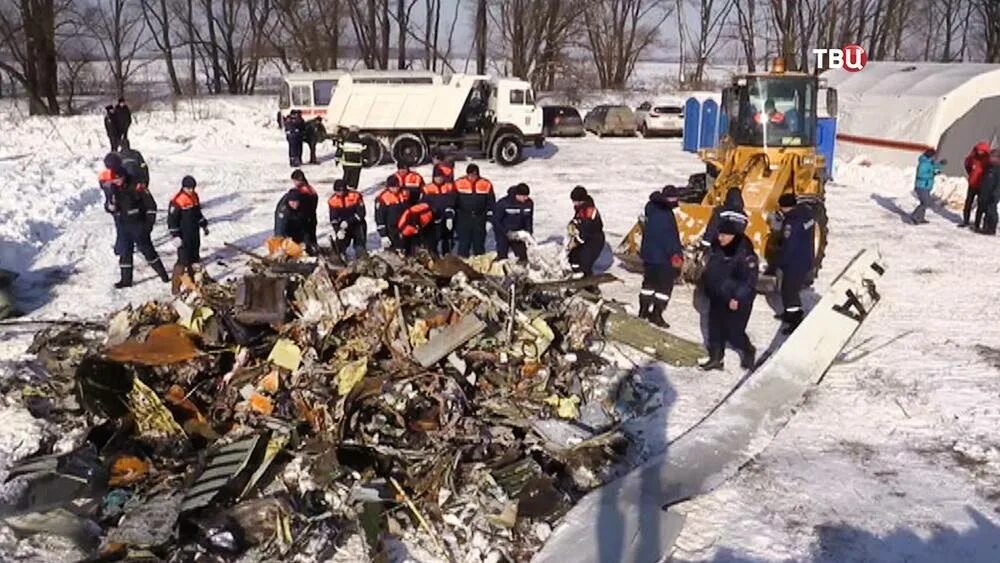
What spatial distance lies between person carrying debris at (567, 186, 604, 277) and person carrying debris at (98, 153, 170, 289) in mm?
4976

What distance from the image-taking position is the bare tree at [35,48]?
30998 mm

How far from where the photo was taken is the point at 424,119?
20719 mm

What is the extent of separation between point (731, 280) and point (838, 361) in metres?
1.57

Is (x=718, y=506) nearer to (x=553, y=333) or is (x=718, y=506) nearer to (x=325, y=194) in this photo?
(x=553, y=333)

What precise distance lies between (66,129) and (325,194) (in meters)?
14.6

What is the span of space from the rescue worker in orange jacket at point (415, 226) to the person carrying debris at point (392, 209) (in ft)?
0.18

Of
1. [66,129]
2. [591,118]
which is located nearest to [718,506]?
[591,118]

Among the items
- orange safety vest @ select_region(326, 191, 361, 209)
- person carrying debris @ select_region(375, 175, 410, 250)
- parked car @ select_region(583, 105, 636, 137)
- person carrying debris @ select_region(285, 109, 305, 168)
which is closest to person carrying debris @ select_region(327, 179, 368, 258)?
orange safety vest @ select_region(326, 191, 361, 209)

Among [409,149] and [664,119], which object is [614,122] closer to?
[664,119]

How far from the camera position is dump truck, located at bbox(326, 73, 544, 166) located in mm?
20609

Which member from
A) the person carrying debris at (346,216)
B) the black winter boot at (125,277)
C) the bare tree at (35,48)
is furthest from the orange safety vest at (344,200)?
the bare tree at (35,48)

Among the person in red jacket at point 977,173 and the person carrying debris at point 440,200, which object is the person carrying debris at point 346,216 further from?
the person in red jacket at point 977,173

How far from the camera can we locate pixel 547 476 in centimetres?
546

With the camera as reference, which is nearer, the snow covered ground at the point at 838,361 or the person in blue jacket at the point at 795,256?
the snow covered ground at the point at 838,361
